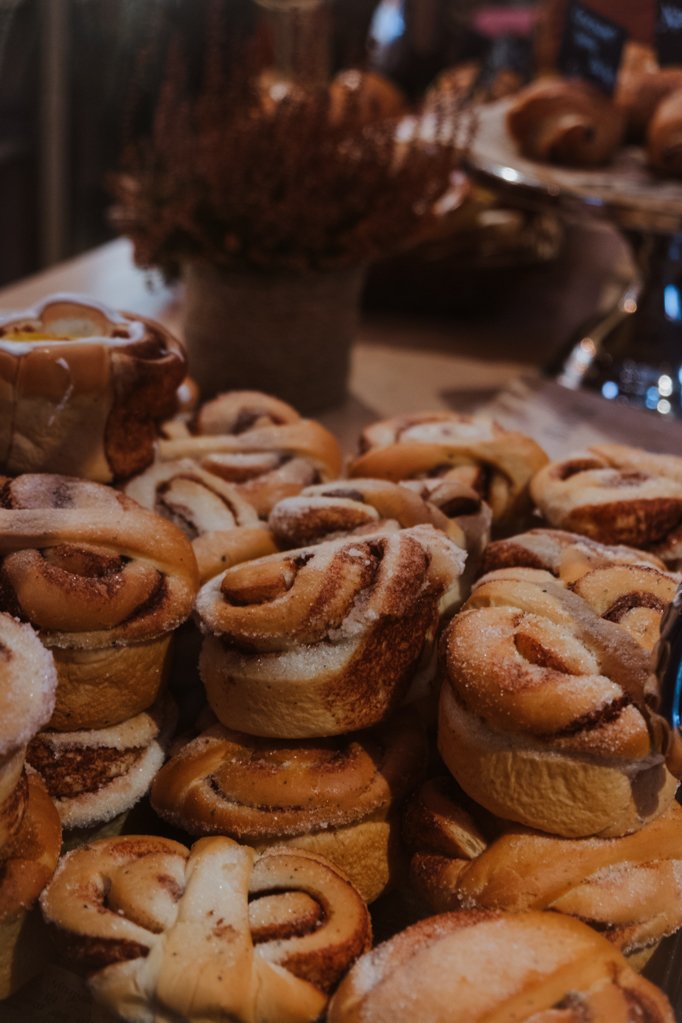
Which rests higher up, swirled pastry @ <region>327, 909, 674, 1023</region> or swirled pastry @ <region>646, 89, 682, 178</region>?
swirled pastry @ <region>646, 89, 682, 178</region>

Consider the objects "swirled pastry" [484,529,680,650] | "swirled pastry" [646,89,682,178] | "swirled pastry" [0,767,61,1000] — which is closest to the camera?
"swirled pastry" [0,767,61,1000]

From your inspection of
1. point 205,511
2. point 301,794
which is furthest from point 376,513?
point 301,794

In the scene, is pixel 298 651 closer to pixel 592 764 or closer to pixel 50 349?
pixel 592 764

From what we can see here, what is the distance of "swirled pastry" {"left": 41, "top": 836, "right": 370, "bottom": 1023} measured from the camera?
756 mm

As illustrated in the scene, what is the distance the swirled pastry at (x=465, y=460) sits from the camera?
128 centimetres

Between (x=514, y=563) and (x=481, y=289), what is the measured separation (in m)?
1.55

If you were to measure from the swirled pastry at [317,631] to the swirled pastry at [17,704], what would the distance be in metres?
0.17

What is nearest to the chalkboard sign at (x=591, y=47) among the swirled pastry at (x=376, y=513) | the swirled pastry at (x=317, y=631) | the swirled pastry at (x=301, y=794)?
the swirled pastry at (x=376, y=513)

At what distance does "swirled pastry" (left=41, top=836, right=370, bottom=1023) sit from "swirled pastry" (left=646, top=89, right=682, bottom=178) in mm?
1766

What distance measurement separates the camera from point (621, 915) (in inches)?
33.7

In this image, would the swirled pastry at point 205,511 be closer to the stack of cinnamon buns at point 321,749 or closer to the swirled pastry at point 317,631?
the stack of cinnamon buns at point 321,749

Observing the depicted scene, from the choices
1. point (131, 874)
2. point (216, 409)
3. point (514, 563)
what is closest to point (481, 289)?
point (216, 409)

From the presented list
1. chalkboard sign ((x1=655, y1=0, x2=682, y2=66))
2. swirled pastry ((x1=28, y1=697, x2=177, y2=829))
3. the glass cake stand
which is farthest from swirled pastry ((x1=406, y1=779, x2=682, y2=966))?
chalkboard sign ((x1=655, y1=0, x2=682, y2=66))

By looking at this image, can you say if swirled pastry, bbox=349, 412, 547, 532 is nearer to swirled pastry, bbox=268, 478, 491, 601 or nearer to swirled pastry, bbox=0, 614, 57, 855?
swirled pastry, bbox=268, 478, 491, 601
